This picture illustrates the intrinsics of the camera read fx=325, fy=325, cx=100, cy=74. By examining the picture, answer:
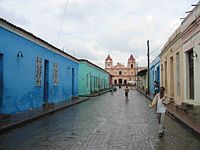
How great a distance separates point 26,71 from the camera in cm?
1677

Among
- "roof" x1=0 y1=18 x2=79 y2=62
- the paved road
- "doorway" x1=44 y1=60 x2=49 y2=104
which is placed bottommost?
the paved road

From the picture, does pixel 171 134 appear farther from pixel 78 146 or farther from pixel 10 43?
pixel 10 43

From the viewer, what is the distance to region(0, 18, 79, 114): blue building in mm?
14023

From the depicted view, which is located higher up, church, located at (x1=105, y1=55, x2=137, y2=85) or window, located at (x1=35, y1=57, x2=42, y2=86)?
church, located at (x1=105, y1=55, x2=137, y2=85)

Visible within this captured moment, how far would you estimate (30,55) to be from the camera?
17422mm

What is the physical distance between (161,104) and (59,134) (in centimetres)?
337

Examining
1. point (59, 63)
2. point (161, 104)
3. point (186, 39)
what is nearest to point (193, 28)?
point (186, 39)

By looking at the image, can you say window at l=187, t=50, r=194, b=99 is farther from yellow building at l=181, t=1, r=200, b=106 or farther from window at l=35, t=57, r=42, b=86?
window at l=35, t=57, r=42, b=86

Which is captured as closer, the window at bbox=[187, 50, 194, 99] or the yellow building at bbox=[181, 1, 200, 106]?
the yellow building at bbox=[181, 1, 200, 106]

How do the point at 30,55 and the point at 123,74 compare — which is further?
the point at 123,74

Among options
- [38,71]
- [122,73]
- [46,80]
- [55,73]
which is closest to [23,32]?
[38,71]

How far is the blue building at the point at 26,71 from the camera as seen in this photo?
14023 mm

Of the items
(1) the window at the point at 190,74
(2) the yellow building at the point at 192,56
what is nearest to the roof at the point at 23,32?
(2) the yellow building at the point at 192,56

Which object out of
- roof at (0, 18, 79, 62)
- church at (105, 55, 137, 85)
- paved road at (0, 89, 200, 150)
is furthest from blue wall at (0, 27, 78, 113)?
church at (105, 55, 137, 85)
